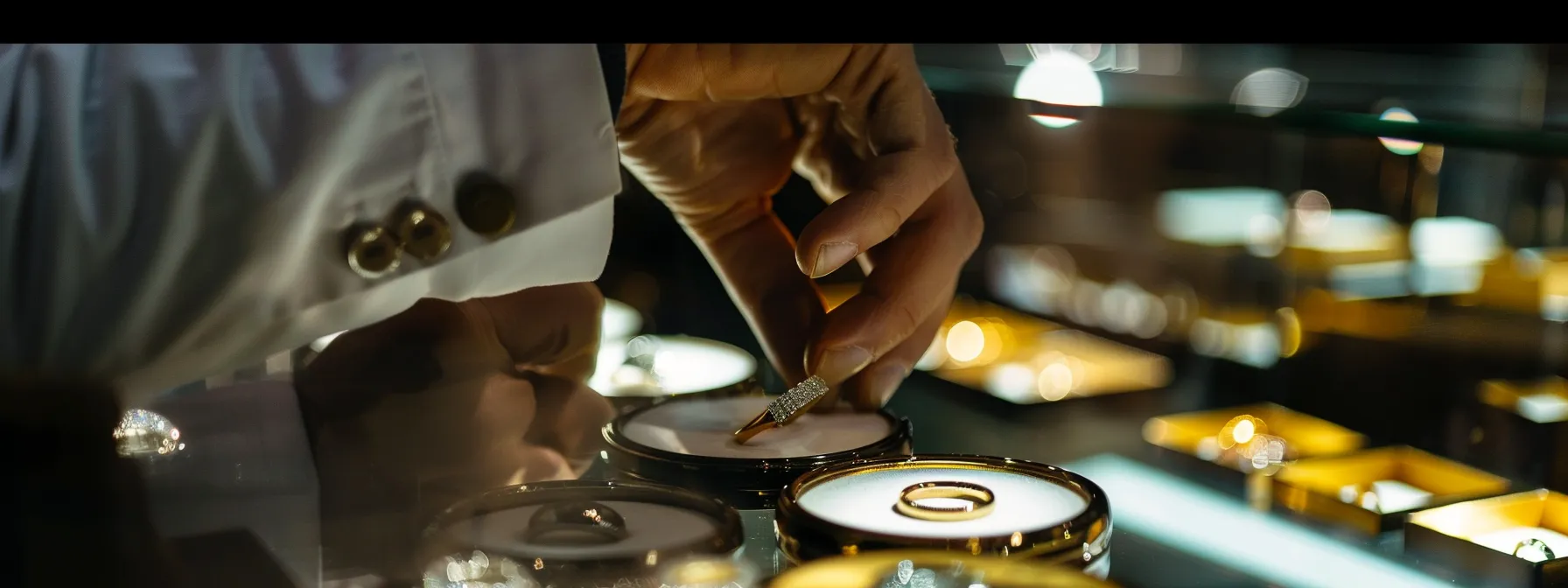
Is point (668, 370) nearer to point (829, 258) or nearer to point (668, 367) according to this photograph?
point (668, 367)

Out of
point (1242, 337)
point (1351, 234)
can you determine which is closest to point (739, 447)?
point (1242, 337)

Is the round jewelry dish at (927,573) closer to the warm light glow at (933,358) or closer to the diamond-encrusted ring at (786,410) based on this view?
the diamond-encrusted ring at (786,410)

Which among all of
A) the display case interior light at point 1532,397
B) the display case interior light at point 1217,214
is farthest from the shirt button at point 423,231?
the display case interior light at point 1217,214

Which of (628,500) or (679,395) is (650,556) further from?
(679,395)

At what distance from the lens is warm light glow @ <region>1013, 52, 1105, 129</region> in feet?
2.42

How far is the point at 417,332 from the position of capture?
2.49 ft

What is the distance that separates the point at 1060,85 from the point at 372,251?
0.52m

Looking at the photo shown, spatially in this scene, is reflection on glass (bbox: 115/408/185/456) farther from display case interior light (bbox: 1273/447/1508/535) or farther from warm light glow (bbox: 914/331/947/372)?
display case interior light (bbox: 1273/447/1508/535)

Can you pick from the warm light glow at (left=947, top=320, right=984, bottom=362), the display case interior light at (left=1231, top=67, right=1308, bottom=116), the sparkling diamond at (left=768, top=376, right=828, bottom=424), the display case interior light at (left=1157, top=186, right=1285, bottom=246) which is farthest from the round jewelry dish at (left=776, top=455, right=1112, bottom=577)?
the display case interior light at (left=1157, top=186, right=1285, bottom=246)

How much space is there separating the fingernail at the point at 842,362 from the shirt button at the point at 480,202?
241mm

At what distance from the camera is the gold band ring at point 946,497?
498mm

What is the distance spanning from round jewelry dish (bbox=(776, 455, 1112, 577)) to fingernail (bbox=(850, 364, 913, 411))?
6.9 inches
